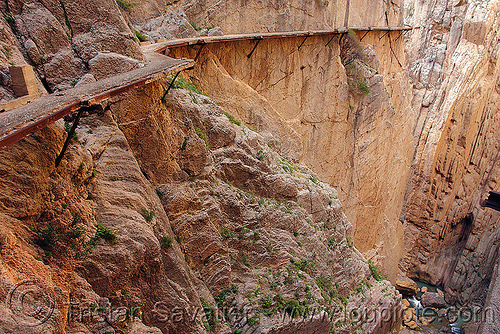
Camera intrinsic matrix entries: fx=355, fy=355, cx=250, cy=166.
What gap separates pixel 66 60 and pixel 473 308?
33.5 metres

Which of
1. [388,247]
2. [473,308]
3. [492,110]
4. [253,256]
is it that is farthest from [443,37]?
[253,256]

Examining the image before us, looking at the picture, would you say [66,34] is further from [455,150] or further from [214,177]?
[455,150]

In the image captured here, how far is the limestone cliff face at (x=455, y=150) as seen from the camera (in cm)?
3478

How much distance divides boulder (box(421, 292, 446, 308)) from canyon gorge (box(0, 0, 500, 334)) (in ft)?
5.93

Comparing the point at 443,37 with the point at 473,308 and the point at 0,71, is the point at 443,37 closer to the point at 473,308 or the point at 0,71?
the point at 473,308

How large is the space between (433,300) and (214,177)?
1134 inches

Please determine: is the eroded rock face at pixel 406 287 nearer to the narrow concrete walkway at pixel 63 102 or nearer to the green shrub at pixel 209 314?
the green shrub at pixel 209 314

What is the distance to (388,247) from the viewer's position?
94.0ft

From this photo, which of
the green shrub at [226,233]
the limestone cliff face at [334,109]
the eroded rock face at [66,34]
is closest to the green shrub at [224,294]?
the green shrub at [226,233]

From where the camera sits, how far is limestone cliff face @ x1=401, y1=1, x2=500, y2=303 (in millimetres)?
34781

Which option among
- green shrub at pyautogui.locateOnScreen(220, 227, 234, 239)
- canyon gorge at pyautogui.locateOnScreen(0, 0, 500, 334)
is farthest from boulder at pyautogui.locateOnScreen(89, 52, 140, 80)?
green shrub at pyautogui.locateOnScreen(220, 227, 234, 239)

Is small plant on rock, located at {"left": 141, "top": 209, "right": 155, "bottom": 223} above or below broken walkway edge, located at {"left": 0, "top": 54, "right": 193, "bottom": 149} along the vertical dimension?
below

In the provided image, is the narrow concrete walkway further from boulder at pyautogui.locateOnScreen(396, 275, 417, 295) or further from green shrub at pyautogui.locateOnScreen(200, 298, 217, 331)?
boulder at pyautogui.locateOnScreen(396, 275, 417, 295)

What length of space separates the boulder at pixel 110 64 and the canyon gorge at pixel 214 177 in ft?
0.15
